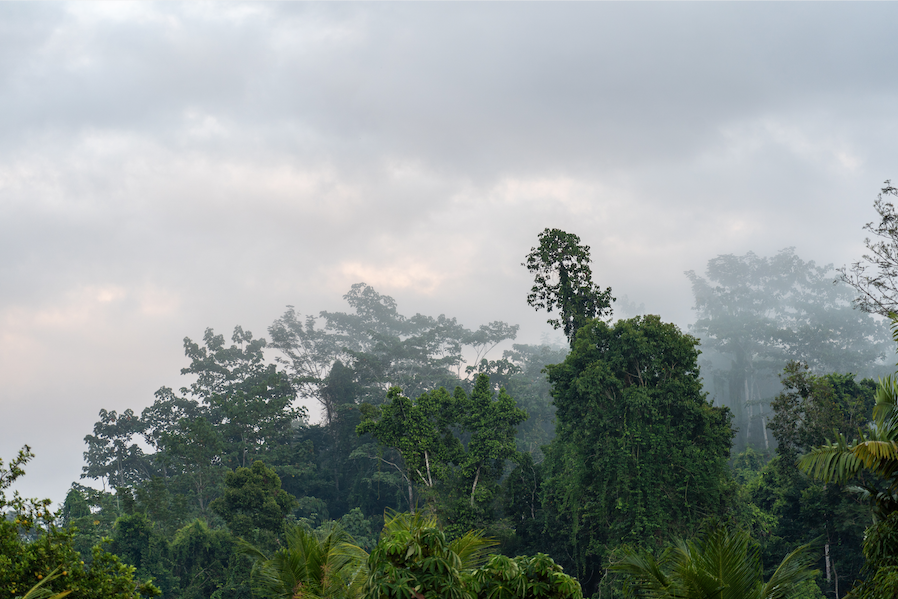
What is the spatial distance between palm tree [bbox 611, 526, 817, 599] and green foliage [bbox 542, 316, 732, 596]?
12.8m

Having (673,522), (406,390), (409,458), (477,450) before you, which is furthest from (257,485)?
(406,390)

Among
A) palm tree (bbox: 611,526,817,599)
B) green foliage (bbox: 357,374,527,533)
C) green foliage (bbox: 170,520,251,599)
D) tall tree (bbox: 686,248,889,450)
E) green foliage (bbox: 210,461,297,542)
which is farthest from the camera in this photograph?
tall tree (bbox: 686,248,889,450)

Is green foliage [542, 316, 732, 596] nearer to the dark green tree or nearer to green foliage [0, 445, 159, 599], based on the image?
the dark green tree

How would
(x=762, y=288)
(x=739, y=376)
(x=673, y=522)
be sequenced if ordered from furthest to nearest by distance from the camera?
(x=762, y=288) < (x=739, y=376) < (x=673, y=522)

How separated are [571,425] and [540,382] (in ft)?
102

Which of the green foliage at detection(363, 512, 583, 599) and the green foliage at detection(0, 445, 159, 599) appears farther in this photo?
the green foliage at detection(0, 445, 159, 599)

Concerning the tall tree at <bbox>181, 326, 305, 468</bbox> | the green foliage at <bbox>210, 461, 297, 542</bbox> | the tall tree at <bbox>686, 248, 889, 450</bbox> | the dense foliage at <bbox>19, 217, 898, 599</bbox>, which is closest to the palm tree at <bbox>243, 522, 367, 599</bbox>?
the dense foliage at <bbox>19, 217, 898, 599</bbox>

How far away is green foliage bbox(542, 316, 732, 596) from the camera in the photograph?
20906 mm

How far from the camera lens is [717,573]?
748 cm

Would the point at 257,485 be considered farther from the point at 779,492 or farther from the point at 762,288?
the point at 762,288

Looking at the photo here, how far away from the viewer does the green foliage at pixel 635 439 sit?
20906mm

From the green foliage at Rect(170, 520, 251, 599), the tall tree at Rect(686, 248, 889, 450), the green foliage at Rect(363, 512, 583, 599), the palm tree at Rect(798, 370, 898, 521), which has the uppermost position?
the tall tree at Rect(686, 248, 889, 450)

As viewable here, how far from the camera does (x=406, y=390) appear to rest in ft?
173

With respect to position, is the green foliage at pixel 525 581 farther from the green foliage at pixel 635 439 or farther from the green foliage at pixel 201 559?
the green foliage at pixel 201 559
